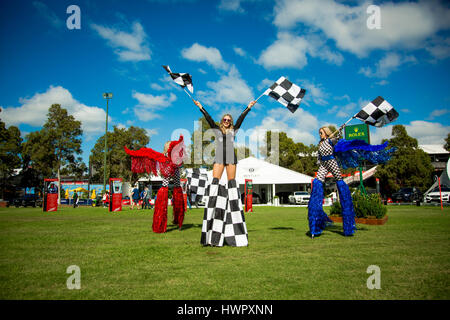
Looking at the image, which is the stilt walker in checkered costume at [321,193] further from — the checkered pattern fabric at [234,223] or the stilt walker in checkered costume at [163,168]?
the stilt walker in checkered costume at [163,168]

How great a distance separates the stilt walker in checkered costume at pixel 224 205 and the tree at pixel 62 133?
43054mm

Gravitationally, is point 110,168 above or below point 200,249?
above

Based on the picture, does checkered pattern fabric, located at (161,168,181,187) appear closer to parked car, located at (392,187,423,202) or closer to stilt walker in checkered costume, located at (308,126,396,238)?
stilt walker in checkered costume, located at (308,126,396,238)

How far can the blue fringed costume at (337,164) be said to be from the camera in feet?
19.8

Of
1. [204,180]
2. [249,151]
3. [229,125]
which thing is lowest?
[204,180]

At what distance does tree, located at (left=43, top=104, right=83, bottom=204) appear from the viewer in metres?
41.1

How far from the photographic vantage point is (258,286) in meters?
2.69

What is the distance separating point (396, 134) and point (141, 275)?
43.7 m

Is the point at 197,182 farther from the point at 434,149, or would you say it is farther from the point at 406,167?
the point at 434,149

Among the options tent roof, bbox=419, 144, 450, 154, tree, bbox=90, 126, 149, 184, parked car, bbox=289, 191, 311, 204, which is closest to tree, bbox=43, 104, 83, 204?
tree, bbox=90, 126, 149, 184

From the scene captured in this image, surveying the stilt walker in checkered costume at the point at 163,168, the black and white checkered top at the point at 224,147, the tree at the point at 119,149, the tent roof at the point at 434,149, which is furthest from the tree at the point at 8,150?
the tent roof at the point at 434,149

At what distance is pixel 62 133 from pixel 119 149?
451 inches
